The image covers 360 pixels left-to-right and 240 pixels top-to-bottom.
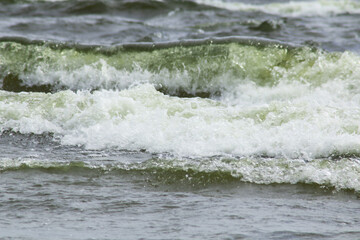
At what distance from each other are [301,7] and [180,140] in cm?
1178

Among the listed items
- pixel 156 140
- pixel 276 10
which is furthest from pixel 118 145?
pixel 276 10

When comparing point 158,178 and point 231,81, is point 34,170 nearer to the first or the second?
point 158,178

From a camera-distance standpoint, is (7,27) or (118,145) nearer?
(118,145)

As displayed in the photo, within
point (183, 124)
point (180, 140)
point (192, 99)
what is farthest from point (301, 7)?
point (180, 140)

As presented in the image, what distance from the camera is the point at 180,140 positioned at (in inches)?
204

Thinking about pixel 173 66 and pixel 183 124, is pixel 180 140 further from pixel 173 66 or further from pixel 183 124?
pixel 173 66

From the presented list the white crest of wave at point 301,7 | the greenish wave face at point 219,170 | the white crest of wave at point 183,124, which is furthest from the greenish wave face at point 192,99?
the white crest of wave at point 301,7

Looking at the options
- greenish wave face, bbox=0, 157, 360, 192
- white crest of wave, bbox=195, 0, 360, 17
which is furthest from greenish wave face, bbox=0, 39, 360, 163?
white crest of wave, bbox=195, 0, 360, 17

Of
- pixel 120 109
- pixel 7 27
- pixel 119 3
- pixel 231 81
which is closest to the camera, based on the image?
pixel 120 109

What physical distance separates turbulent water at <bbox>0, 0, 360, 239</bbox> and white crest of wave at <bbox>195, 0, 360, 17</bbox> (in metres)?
4.79

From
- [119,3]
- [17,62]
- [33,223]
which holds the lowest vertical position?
[33,223]

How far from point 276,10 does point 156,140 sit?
37.2 feet

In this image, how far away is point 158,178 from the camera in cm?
451

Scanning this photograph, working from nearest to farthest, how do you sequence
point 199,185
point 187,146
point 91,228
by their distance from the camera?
1. point 91,228
2. point 199,185
3. point 187,146
